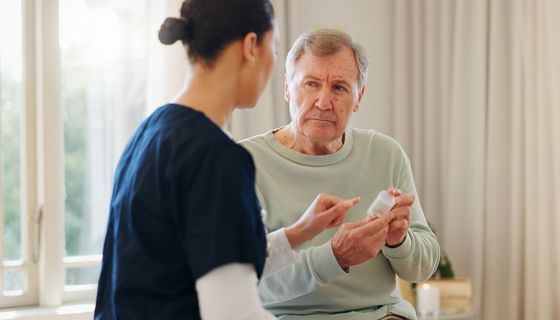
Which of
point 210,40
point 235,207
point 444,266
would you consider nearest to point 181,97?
point 210,40

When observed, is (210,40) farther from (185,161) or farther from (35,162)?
(35,162)

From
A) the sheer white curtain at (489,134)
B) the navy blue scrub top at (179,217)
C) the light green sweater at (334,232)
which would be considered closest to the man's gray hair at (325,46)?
the light green sweater at (334,232)

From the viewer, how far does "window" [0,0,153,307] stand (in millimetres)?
3223

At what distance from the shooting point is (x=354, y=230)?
1.85 m

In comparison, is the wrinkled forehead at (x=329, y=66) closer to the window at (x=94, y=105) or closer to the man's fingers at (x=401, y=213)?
the man's fingers at (x=401, y=213)

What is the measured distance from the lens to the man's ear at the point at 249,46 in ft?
4.30

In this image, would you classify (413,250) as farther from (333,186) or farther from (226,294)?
(226,294)

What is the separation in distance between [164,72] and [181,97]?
75.7 inches

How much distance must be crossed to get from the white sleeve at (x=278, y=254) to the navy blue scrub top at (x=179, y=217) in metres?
0.30

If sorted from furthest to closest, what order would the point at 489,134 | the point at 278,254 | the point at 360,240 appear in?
the point at 489,134 → the point at 360,240 → the point at 278,254

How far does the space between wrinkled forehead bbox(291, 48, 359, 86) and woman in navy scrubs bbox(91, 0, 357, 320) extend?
0.71 meters

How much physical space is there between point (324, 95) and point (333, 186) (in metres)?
0.23

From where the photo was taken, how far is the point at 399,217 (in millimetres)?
1878

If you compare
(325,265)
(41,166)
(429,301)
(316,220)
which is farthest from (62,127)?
(316,220)
